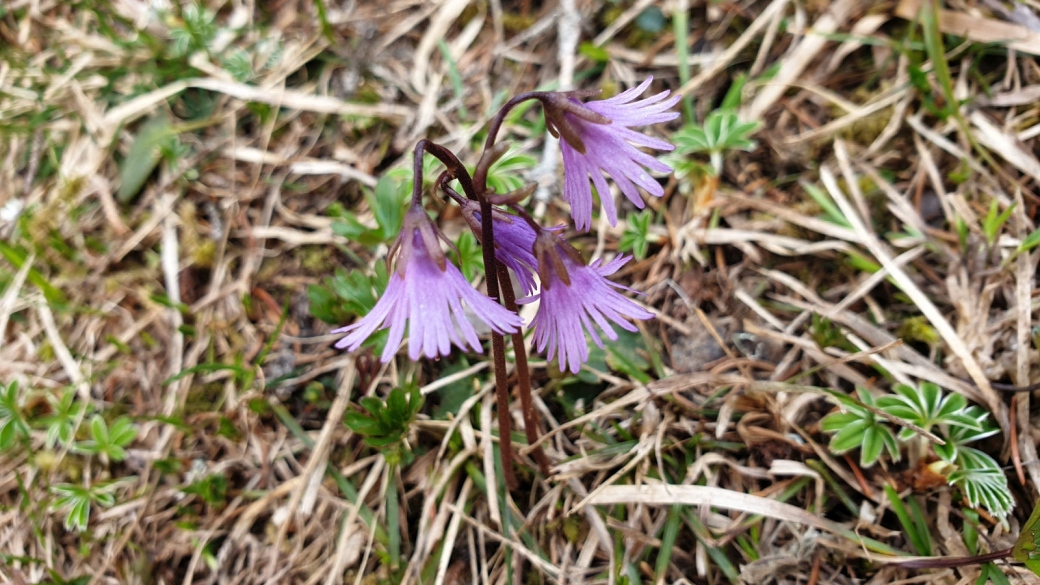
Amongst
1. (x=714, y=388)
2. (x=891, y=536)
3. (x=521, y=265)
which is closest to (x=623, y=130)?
(x=521, y=265)

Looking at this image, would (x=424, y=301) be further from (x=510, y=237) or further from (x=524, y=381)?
(x=524, y=381)

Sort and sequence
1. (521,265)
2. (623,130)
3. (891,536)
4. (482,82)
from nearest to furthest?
1. (623,130)
2. (521,265)
3. (891,536)
4. (482,82)

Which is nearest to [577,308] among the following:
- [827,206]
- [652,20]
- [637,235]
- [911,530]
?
[637,235]

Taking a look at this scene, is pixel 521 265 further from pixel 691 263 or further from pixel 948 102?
pixel 948 102

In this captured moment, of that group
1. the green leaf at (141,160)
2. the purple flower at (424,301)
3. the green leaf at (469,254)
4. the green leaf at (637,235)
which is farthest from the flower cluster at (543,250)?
the green leaf at (141,160)

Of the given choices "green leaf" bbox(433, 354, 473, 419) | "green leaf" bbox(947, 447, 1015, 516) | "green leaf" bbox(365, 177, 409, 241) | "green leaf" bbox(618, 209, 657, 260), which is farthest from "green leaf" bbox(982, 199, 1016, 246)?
"green leaf" bbox(365, 177, 409, 241)

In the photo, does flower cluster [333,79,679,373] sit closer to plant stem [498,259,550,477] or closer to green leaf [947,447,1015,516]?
plant stem [498,259,550,477]

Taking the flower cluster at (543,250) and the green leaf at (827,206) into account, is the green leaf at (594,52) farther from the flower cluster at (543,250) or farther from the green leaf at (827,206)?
the flower cluster at (543,250)
